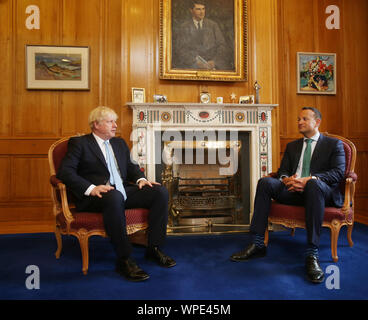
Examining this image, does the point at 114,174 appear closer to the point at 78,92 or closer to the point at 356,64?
the point at 78,92

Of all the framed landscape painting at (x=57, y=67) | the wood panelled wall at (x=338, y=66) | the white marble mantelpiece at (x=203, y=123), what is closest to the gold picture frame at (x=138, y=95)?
the white marble mantelpiece at (x=203, y=123)

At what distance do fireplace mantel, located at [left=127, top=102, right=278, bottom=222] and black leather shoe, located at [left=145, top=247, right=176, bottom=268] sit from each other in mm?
1253

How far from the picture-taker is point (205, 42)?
3541 mm

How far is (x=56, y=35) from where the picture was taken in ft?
12.2

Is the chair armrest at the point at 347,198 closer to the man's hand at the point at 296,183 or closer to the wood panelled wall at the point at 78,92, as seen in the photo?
the man's hand at the point at 296,183

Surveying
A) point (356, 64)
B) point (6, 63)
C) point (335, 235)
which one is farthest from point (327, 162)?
point (6, 63)

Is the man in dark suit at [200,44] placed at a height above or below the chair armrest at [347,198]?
above

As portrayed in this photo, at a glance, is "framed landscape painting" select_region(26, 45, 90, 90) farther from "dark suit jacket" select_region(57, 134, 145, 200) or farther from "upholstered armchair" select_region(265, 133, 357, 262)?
"upholstered armchair" select_region(265, 133, 357, 262)

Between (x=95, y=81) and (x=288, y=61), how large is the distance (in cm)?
280

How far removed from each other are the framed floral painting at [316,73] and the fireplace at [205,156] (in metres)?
1.08

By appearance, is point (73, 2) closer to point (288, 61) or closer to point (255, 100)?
point (255, 100)

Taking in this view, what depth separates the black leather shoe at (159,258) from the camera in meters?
2.13

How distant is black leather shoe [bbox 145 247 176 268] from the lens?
7.00 feet

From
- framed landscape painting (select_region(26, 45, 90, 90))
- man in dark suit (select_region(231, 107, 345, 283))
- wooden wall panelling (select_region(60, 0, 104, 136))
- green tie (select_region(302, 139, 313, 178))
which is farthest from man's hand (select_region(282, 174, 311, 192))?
framed landscape painting (select_region(26, 45, 90, 90))
